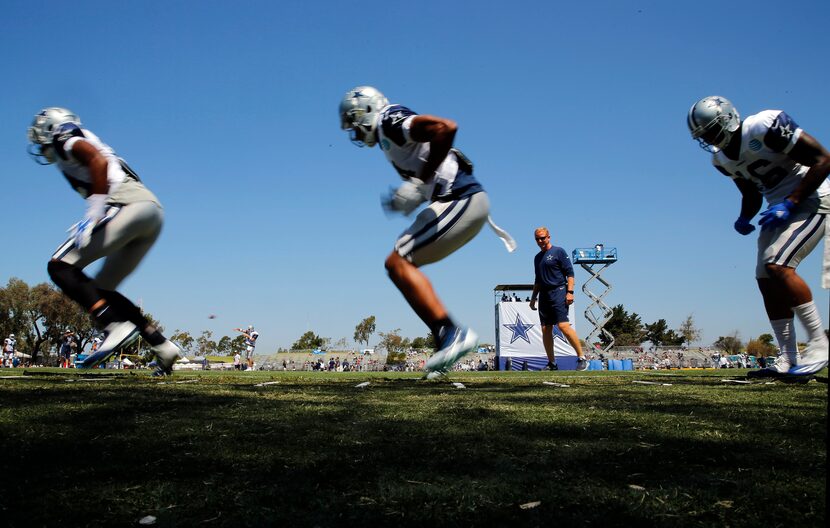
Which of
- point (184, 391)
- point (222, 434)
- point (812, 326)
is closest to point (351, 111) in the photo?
point (222, 434)

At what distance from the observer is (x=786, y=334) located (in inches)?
279

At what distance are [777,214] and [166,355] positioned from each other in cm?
632

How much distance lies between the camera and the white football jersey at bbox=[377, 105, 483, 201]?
167 inches

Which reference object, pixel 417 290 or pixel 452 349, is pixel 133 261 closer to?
pixel 417 290

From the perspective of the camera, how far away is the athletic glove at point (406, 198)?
171 inches

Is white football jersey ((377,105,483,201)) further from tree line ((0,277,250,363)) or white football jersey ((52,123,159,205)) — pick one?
tree line ((0,277,250,363))

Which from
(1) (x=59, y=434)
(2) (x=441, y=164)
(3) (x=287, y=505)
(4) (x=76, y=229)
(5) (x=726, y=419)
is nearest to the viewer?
(3) (x=287, y=505)

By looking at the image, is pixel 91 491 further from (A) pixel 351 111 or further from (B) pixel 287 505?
(A) pixel 351 111

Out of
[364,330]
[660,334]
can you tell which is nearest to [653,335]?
[660,334]

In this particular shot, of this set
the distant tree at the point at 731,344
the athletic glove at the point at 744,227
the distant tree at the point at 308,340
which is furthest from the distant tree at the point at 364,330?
the athletic glove at the point at 744,227

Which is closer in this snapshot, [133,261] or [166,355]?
[166,355]

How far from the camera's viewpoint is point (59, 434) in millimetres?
3330

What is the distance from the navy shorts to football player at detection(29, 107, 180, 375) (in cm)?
715

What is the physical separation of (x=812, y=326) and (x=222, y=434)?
21.0 ft
